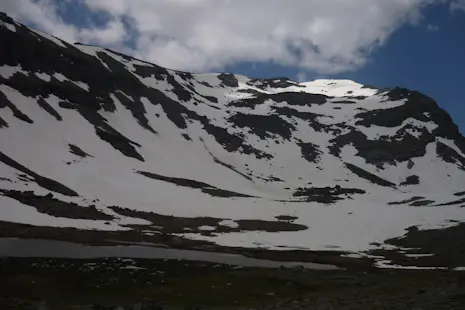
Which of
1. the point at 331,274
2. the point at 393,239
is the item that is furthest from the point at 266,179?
the point at 331,274

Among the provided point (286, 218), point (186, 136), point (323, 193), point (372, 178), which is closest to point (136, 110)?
point (186, 136)

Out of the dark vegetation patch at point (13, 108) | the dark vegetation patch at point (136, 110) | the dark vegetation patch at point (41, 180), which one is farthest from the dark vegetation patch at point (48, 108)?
the dark vegetation patch at point (41, 180)

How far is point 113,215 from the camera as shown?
9938cm

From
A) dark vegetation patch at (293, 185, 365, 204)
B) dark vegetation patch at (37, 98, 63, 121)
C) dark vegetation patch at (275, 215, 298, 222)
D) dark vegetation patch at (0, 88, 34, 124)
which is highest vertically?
dark vegetation patch at (37, 98, 63, 121)

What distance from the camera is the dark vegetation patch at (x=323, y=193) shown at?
15525 cm

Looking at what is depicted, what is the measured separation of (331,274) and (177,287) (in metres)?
23.1

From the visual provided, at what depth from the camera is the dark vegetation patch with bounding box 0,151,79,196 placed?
105394mm

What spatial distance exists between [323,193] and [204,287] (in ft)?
414

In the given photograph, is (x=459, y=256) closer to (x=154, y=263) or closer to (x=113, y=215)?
(x=154, y=263)

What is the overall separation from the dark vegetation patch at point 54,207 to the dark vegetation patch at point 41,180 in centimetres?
857

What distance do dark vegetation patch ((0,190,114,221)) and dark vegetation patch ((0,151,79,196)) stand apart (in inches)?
337

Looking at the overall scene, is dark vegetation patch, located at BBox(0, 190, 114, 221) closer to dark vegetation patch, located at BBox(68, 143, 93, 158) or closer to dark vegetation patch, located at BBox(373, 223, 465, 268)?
dark vegetation patch, located at BBox(68, 143, 93, 158)

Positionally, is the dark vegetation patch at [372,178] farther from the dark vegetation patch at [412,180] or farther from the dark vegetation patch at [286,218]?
the dark vegetation patch at [286,218]

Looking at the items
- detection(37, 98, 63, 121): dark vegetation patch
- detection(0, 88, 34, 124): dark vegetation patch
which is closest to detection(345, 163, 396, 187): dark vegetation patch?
detection(37, 98, 63, 121): dark vegetation patch
